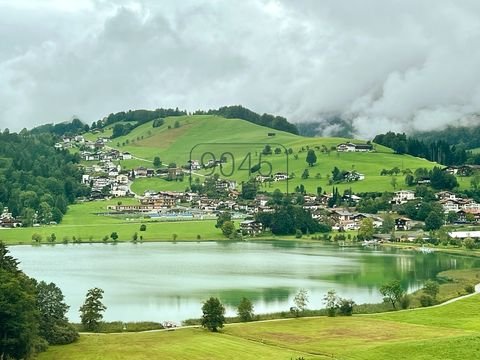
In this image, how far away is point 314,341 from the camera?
2897 centimetres

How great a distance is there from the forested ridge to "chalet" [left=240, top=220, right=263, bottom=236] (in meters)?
20.7

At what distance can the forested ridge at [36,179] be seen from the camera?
299ft

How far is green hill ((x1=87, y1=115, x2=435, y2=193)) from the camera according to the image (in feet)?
354

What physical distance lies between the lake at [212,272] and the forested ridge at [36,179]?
65.4ft

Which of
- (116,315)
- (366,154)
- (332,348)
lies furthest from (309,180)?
(332,348)

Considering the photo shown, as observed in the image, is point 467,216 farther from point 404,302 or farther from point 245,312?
point 245,312

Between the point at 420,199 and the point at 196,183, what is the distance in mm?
35010

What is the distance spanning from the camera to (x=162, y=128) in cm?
16388

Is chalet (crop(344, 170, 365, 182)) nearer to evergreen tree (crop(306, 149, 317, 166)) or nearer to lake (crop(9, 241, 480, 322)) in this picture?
evergreen tree (crop(306, 149, 317, 166))

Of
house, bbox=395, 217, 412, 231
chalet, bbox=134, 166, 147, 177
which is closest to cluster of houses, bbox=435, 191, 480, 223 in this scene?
house, bbox=395, 217, 412, 231

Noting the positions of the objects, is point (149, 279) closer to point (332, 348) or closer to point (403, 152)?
point (332, 348)

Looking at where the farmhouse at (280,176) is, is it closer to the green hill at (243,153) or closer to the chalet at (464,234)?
the green hill at (243,153)

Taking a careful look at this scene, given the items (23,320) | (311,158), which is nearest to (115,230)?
(311,158)

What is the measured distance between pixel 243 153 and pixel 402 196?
4534 centimetres
